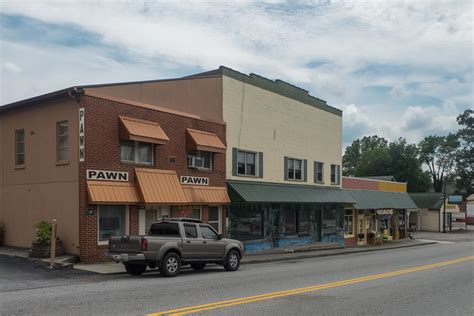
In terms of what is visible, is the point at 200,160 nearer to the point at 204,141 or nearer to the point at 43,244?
the point at 204,141

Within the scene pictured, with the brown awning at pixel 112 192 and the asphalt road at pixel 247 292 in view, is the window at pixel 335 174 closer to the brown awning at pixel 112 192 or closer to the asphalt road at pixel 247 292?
the asphalt road at pixel 247 292

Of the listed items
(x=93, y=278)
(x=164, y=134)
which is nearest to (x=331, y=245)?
(x=164, y=134)

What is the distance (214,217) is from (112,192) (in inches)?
257

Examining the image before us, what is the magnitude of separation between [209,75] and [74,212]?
10362mm

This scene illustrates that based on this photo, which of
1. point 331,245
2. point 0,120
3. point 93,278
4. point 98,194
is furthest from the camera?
point 331,245

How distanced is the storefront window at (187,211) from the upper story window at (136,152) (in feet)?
7.65

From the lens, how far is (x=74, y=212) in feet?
59.3

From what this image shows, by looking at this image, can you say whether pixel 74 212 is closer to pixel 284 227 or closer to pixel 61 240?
pixel 61 240

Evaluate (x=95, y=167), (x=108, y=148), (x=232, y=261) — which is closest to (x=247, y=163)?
(x=108, y=148)

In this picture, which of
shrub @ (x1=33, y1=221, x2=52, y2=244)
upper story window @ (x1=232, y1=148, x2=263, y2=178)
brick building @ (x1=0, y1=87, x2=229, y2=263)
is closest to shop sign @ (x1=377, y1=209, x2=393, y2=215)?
upper story window @ (x1=232, y1=148, x2=263, y2=178)

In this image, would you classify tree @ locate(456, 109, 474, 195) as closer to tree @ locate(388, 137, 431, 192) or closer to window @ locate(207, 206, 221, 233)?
tree @ locate(388, 137, 431, 192)

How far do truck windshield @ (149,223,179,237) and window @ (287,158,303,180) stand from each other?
14.8 metres

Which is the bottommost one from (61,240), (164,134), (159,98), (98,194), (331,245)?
(331,245)

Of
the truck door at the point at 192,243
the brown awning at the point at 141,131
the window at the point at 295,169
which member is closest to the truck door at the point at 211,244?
the truck door at the point at 192,243
